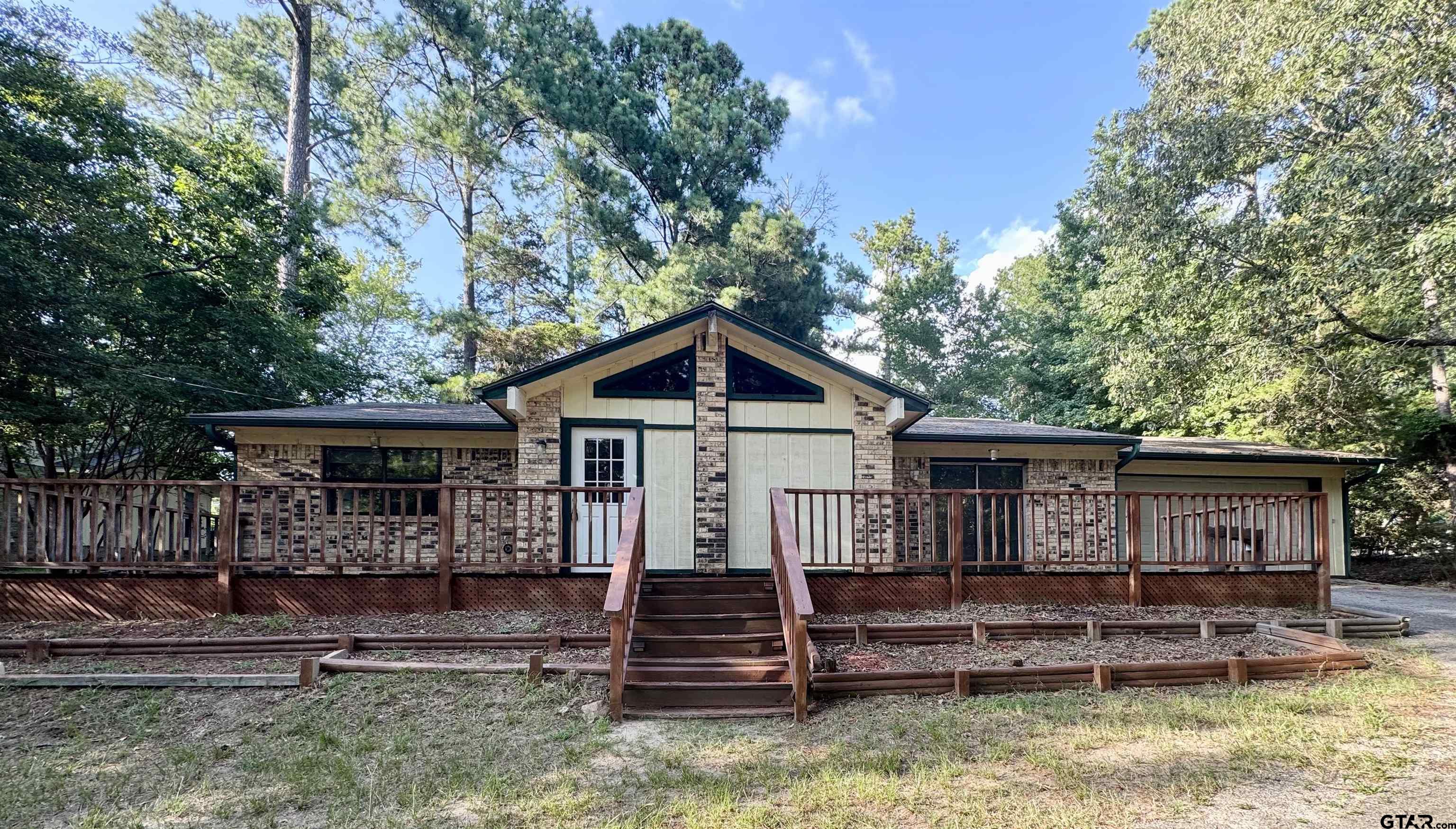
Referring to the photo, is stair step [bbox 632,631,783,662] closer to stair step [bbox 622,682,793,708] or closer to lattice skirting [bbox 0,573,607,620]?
stair step [bbox 622,682,793,708]

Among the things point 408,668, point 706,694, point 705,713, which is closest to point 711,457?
Answer: point 706,694

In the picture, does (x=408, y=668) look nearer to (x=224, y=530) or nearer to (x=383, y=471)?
(x=224, y=530)

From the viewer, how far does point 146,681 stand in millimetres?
4938

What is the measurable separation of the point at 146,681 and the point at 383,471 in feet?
16.3

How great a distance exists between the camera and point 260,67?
20984 mm

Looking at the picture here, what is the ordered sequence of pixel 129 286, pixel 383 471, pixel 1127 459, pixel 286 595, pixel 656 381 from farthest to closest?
pixel 129 286
pixel 1127 459
pixel 383 471
pixel 656 381
pixel 286 595

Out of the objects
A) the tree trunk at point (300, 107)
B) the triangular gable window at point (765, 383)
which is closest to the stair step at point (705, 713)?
the triangular gable window at point (765, 383)

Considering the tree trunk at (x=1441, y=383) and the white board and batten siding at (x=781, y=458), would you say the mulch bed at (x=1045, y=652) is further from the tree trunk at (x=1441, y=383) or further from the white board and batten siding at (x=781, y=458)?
the tree trunk at (x=1441, y=383)

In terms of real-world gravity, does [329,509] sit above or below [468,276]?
below

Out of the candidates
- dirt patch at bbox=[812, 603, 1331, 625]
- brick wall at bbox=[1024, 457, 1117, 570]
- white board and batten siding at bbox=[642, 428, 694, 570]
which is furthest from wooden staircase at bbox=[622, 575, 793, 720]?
brick wall at bbox=[1024, 457, 1117, 570]

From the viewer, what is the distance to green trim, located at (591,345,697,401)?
817cm

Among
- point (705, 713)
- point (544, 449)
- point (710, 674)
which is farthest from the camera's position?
point (544, 449)

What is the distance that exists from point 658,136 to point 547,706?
66.9ft

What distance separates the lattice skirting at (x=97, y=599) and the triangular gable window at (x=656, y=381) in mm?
4645
